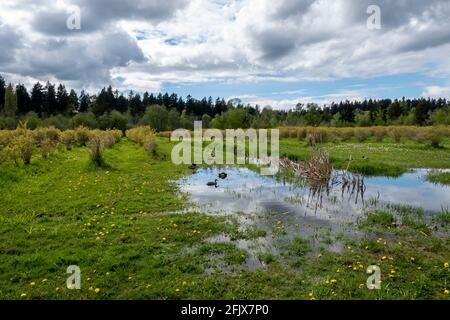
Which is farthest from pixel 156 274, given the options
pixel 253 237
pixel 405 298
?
pixel 405 298

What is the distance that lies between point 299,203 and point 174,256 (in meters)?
6.99

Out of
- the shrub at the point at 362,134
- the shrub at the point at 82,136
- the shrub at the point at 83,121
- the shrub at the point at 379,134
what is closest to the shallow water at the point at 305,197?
the shrub at the point at 82,136

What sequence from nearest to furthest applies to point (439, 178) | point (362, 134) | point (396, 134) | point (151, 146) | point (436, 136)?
point (439, 178) < point (151, 146) < point (436, 136) < point (396, 134) < point (362, 134)

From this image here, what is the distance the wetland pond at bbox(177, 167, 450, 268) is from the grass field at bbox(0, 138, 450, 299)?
18.1 inches

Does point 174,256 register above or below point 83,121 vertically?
below

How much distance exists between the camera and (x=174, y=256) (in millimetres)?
8133

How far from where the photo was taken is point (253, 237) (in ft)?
31.7

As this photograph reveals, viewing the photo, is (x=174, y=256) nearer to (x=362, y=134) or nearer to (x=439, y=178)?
(x=439, y=178)

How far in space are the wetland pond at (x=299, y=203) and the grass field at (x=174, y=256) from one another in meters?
0.46

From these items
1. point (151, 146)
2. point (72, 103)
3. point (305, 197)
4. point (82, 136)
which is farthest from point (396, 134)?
point (72, 103)

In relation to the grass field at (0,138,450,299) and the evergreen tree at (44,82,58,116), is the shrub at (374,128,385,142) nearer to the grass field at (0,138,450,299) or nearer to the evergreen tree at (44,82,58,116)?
the grass field at (0,138,450,299)
